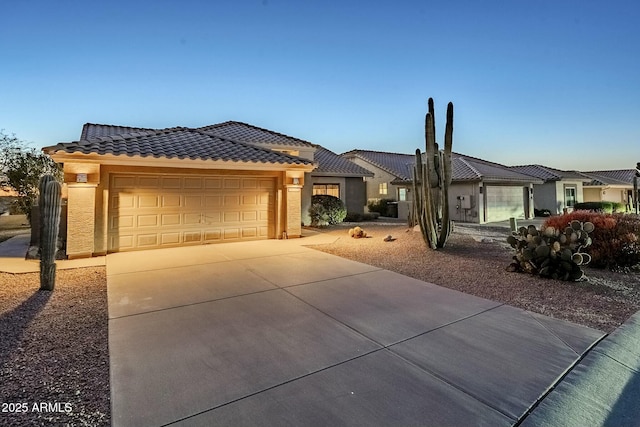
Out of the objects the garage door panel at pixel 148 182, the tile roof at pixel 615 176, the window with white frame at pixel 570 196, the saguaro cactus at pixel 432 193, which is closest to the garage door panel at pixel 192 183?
the garage door panel at pixel 148 182

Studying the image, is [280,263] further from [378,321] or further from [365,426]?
[365,426]

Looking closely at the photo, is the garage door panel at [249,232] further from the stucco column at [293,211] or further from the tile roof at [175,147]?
the tile roof at [175,147]

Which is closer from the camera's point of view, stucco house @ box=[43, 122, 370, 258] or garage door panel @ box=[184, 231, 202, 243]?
stucco house @ box=[43, 122, 370, 258]

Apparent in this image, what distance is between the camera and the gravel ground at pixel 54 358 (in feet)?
7.23

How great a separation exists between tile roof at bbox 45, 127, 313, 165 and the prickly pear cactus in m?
7.72

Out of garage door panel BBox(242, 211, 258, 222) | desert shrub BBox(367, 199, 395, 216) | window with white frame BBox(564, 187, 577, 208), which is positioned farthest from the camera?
window with white frame BBox(564, 187, 577, 208)

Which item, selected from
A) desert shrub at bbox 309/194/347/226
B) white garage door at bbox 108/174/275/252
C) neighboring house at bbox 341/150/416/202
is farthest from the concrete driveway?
neighboring house at bbox 341/150/416/202

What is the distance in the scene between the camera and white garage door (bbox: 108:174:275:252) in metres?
9.01

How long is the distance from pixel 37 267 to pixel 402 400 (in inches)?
345

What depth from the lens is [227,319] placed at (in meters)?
4.02

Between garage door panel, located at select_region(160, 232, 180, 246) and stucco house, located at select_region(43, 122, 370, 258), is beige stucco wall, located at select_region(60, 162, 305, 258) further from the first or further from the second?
Result: garage door panel, located at select_region(160, 232, 180, 246)

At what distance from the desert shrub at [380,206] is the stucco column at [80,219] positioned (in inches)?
797

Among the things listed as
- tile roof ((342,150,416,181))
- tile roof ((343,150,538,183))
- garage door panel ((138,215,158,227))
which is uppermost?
tile roof ((342,150,416,181))

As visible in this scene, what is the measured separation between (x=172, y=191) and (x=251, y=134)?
8.09 metres
